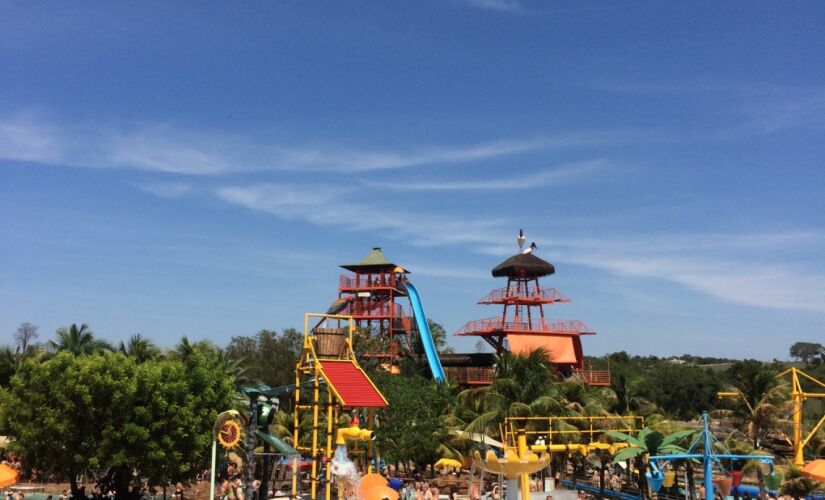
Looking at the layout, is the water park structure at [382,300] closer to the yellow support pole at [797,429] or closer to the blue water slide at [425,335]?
the blue water slide at [425,335]

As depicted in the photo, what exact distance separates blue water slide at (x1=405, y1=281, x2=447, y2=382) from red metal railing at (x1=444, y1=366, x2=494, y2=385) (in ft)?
2.70

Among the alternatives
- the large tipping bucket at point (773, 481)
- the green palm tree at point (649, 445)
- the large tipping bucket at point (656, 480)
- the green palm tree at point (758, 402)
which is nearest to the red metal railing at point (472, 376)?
the green palm tree at point (758, 402)

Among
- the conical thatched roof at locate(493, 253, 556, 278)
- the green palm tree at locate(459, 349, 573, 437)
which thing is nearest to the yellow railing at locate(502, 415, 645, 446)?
the green palm tree at locate(459, 349, 573, 437)

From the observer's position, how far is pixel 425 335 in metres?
44.9

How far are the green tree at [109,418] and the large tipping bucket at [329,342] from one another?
16.3 feet

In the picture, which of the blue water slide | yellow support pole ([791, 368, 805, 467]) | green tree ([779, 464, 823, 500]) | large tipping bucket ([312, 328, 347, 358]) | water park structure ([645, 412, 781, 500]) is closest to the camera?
water park structure ([645, 412, 781, 500])

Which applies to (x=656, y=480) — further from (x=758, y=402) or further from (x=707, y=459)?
(x=758, y=402)

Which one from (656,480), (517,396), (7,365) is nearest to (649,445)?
(656,480)

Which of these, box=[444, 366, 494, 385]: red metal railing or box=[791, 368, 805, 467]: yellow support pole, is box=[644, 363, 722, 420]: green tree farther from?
box=[791, 368, 805, 467]: yellow support pole

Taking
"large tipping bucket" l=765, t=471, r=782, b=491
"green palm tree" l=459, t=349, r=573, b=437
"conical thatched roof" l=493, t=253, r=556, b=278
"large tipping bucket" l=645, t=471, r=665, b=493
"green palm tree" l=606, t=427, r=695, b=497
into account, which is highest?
"conical thatched roof" l=493, t=253, r=556, b=278

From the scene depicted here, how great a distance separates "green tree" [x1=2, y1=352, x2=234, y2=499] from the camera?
25.2 metres

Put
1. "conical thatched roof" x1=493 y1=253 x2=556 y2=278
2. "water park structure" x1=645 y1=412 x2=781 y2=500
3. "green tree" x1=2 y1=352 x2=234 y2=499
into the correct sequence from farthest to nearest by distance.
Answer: "conical thatched roof" x1=493 y1=253 x2=556 y2=278, "green tree" x1=2 y1=352 x2=234 y2=499, "water park structure" x1=645 y1=412 x2=781 y2=500

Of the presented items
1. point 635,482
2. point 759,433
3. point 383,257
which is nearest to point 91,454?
point 635,482

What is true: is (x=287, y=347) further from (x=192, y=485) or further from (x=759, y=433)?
(x=759, y=433)
